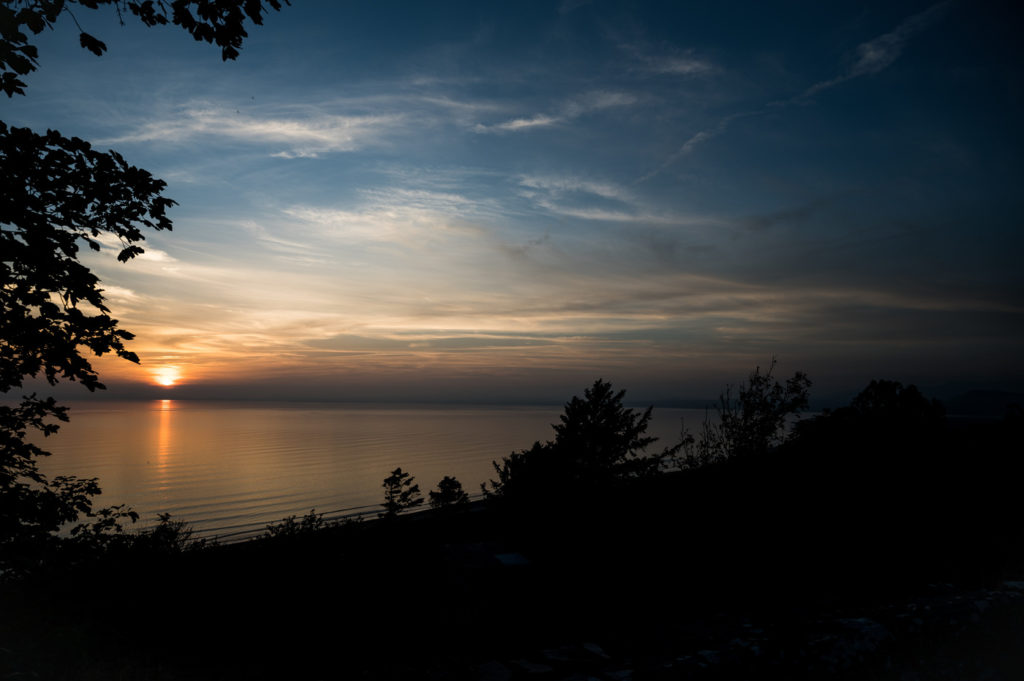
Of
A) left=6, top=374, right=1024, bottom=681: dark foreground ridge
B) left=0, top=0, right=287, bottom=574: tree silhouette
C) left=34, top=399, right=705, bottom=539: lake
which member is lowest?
left=34, top=399, right=705, bottom=539: lake

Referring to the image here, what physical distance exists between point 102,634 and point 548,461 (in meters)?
17.1

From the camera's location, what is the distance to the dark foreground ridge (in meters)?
3.03

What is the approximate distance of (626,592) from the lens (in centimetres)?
589

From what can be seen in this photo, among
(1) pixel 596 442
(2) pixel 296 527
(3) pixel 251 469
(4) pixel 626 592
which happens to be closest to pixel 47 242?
(4) pixel 626 592

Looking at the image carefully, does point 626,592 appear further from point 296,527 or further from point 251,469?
point 251,469

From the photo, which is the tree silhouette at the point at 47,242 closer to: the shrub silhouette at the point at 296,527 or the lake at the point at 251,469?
the shrub silhouette at the point at 296,527

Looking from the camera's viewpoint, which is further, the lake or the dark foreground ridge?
the lake

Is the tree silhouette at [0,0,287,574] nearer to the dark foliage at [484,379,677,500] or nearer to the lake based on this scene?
the dark foliage at [484,379,677,500]

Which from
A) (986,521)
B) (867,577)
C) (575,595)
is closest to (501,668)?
(575,595)

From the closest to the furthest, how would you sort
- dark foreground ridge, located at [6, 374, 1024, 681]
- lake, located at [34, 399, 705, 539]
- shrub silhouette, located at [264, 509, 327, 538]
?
dark foreground ridge, located at [6, 374, 1024, 681], shrub silhouette, located at [264, 509, 327, 538], lake, located at [34, 399, 705, 539]

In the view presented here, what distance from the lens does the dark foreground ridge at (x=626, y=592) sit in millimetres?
3033

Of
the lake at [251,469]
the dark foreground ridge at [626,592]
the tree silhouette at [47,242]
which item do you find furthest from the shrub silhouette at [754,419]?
the lake at [251,469]

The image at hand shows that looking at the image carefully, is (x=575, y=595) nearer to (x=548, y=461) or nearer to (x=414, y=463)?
(x=548, y=461)

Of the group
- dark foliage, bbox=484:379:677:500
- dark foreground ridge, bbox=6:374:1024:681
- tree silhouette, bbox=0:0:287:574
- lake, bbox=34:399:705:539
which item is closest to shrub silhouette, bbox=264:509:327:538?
dark foreground ridge, bbox=6:374:1024:681
